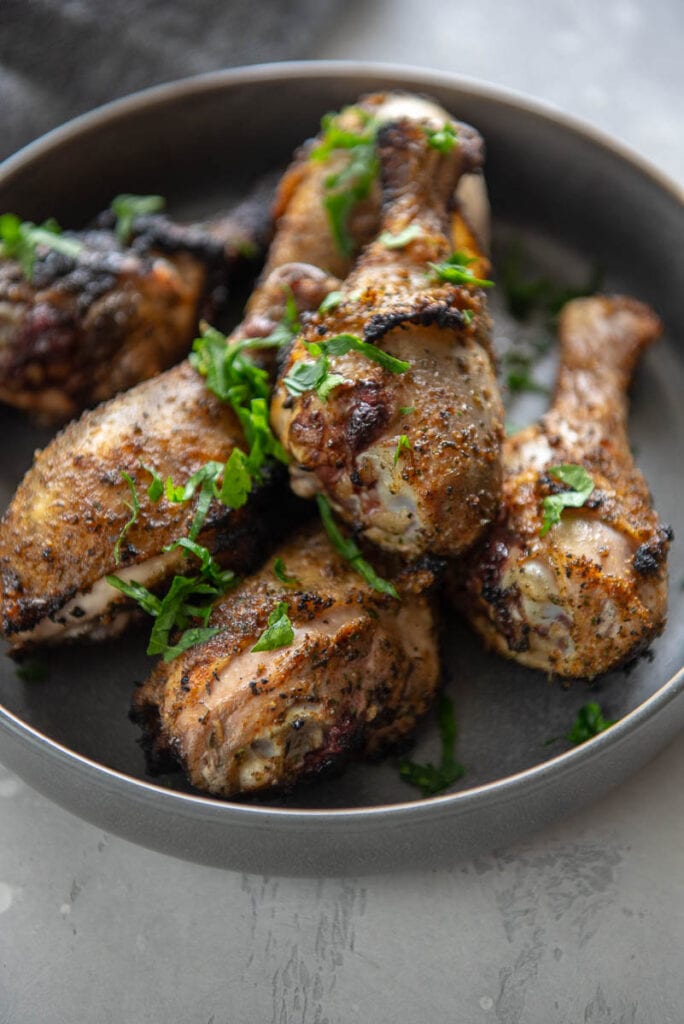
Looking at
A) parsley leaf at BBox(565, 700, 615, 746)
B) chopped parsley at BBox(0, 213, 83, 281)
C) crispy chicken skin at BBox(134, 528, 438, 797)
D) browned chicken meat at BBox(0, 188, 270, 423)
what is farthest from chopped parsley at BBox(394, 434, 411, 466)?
chopped parsley at BBox(0, 213, 83, 281)

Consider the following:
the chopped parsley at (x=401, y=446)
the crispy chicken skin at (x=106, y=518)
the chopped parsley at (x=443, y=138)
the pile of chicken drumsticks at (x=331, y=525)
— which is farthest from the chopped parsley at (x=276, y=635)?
the chopped parsley at (x=443, y=138)

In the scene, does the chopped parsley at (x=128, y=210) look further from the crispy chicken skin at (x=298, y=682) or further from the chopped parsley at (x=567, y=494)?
the chopped parsley at (x=567, y=494)

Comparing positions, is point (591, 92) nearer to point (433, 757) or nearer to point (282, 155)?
point (282, 155)

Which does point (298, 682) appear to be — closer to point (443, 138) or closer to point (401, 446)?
point (401, 446)

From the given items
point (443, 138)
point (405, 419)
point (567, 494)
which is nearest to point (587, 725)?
point (567, 494)

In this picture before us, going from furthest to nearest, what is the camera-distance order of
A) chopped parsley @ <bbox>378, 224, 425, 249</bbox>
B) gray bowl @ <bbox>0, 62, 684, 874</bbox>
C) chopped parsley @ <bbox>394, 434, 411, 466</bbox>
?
chopped parsley @ <bbox>378, 224, 425, 249</bbox>, chopped parsley @ <bbox>394, 434, 411, 466</bbox>, gray bowl @ <bbox>0, 62, 684, 874</bbox>

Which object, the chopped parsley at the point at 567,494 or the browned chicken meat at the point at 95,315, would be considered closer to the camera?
the chopped parsley at the point at 567,494

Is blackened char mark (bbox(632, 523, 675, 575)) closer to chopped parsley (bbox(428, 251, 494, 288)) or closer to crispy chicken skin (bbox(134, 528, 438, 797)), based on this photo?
crispy chicken skin (bbox(134, 528, 438, 797))
